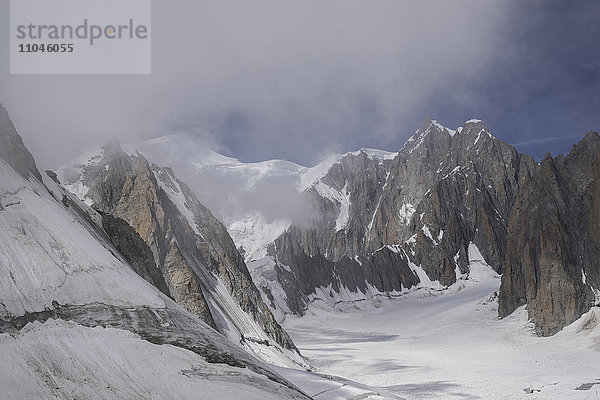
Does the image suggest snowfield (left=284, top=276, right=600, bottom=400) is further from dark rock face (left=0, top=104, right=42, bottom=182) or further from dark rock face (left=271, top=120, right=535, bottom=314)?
dark rock face (left=271, top=120, right=535, bottom=314)

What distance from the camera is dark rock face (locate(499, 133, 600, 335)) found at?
6762 centimetres

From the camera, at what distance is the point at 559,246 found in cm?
7256

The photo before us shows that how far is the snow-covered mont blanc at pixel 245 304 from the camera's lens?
21.9 ft

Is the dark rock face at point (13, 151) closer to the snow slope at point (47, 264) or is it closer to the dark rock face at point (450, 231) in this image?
the snow slope at point (47, 264)

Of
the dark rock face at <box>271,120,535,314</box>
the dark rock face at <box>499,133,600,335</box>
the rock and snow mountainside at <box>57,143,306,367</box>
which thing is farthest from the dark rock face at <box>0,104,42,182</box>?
the dark rock face at <box>271,120,535,314</box>

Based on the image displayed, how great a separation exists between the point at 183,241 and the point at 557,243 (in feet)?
227

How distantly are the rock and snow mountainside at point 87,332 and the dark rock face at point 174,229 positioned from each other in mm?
20088

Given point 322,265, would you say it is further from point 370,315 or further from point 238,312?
point 238,312

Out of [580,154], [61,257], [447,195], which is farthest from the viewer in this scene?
[447,195]

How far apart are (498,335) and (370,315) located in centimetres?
6016

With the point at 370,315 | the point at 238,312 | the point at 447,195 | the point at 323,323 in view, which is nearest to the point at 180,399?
the point at 238,312

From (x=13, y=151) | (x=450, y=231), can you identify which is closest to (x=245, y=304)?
(x=13, y=151)

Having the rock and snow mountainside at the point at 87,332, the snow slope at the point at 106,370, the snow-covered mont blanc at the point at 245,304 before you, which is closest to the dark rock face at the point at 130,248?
the snow-covered mont blanc at the point at 245,304

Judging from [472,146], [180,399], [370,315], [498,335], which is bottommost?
[370,315]
